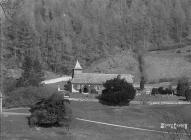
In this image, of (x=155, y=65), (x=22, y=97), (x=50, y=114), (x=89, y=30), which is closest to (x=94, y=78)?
(x=22, y=97)

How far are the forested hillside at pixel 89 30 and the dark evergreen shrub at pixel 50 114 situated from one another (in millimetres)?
35815

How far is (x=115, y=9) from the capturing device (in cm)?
9956

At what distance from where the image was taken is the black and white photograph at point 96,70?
33875 mm

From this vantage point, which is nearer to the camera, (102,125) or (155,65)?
(102,125)

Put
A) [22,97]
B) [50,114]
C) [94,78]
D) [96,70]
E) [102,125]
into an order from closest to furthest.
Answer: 1. [50,114]
2. [102,125]
3. [22,97]
4. [94,78]
5. [96,70]

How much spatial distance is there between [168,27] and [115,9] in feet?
41.6

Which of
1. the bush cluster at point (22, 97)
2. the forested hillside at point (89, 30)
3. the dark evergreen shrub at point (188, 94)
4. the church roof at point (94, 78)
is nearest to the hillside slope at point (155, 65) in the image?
the forested hillside at point (89, 30)

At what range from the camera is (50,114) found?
33.9 metres

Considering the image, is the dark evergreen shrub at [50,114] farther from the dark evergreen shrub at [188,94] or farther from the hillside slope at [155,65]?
the hillside slope at [155,65]

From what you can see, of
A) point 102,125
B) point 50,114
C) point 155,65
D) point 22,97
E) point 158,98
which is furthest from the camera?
→ point 155,65

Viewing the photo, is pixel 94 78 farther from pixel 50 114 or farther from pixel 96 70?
pixel 96 70

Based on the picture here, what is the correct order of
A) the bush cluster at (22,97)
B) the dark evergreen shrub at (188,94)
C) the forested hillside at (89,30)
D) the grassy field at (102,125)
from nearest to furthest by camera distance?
the grassy field at (102,125) < the bush cluster at (22,97) < the dark evergreen shrub at (188,94) < the forested hillside at (89,30)

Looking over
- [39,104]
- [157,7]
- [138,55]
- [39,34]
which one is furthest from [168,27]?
[39,104]

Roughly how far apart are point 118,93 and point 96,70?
31205mm
